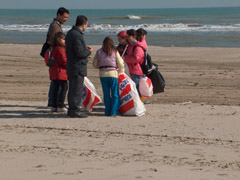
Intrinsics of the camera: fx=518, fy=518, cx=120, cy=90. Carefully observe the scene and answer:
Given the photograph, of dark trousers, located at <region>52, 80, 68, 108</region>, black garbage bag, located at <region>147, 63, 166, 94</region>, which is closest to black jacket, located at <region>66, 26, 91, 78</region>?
dark trousers, located at <region>52, 80, 68, 108</region>

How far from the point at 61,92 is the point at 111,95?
834 mm

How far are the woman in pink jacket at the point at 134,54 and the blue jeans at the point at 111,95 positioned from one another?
530 mm

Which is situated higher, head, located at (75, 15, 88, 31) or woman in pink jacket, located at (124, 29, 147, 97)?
head, located at (75, 15, 88, 31)

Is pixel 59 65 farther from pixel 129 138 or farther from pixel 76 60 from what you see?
pixel 129 138

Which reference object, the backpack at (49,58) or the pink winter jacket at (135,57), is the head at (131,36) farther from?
the backpack at (49,58)

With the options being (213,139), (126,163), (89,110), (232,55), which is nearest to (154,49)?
(232,55)

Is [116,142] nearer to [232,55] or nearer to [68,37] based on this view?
[68,37]

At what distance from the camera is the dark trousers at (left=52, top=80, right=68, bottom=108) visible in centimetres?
803

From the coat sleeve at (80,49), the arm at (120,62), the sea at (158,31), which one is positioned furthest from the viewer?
the sea at (158,31)

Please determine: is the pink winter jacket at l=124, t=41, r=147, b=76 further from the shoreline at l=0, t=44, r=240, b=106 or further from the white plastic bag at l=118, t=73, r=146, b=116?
the shoreline at l=0, t=44, r=240, b=106

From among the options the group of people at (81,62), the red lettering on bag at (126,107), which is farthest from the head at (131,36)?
the red lettering on bag at (126,107)

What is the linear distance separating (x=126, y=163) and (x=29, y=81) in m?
6.82

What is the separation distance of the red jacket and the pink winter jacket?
97 cm

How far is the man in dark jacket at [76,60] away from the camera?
7340 mm
